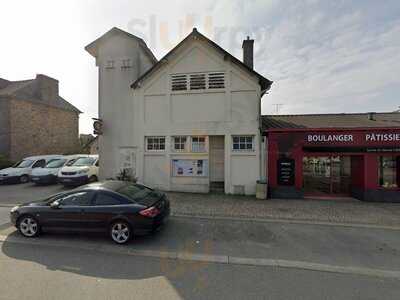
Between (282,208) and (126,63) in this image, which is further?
(126,63)

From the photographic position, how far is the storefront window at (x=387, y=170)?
9.91 metres

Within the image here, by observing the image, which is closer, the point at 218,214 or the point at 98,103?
the point at 218,214

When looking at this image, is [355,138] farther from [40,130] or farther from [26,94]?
[26,94]

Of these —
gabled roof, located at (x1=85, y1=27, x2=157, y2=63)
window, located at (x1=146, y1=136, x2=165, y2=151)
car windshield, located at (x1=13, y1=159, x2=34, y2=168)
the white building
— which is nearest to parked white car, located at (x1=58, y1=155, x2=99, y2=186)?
the white building

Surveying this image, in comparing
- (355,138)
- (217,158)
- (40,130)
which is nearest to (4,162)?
(40,130)

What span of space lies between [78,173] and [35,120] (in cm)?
1363

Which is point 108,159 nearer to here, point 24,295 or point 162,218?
point 162,218

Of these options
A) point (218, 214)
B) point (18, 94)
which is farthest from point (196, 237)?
point (18, 94)

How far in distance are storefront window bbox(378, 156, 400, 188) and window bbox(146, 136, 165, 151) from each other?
10062 mm

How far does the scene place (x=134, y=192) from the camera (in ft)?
19.8

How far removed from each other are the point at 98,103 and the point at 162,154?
511cm

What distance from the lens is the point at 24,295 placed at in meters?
3.43

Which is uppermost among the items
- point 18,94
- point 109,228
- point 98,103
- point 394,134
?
point 18,94

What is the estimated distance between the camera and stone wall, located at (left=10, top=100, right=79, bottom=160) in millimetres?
19922
